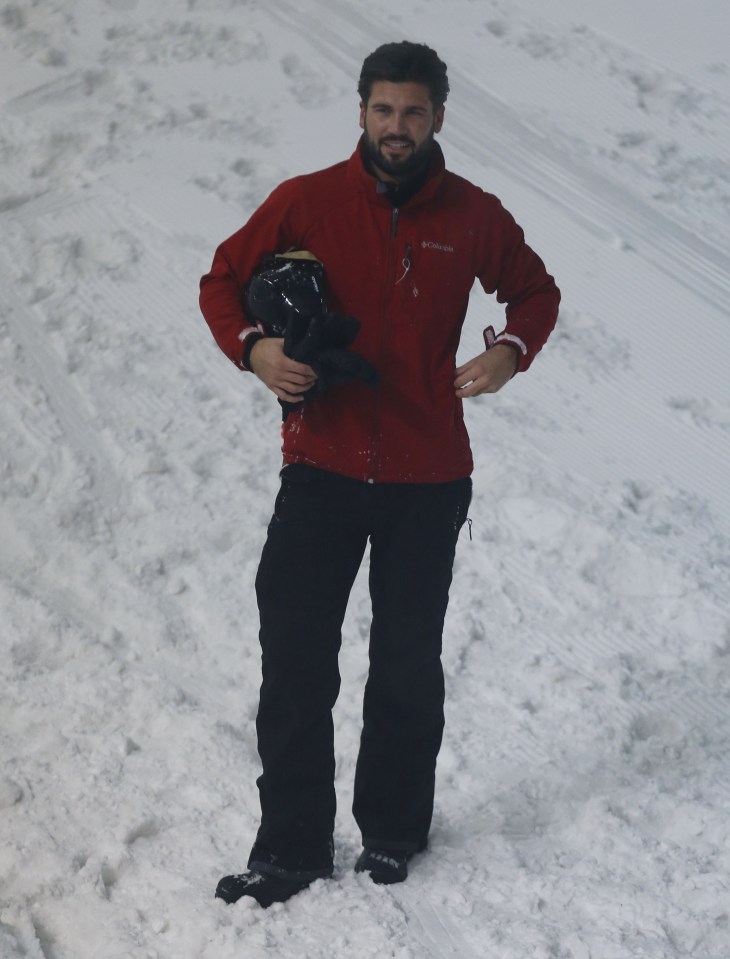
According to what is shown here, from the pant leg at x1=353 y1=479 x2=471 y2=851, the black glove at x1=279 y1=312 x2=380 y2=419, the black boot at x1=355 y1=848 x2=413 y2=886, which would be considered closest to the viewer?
the black glove at x1=279 y1=312 x2=380 y2=419

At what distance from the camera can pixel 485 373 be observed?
2.44 metres

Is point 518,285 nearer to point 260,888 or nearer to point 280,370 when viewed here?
point 280,370

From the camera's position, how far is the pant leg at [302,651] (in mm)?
2543

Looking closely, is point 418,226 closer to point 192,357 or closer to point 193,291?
point 192,357

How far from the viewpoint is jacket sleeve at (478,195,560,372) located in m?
2.56

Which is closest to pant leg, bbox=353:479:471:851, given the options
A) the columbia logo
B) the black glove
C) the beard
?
the black glove

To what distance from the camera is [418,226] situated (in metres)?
2.49

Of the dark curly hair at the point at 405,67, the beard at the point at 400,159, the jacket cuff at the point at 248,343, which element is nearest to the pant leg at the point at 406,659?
the jacket cuff at the point at 248,343

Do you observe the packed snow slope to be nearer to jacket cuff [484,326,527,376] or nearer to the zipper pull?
jacket cuff [484,326,527,376]

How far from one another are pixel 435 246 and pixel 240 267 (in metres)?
0.39

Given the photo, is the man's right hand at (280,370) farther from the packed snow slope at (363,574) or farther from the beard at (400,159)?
the packed snow slope at (363,574)

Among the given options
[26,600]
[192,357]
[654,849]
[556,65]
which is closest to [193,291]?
[192,357]

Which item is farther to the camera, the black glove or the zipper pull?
the zipper pull

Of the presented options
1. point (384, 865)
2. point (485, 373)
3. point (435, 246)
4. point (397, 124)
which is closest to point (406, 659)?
point (384, 865)
